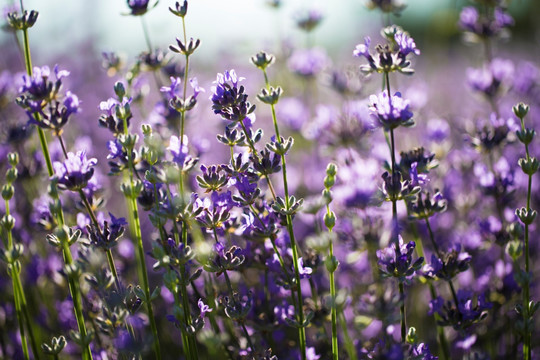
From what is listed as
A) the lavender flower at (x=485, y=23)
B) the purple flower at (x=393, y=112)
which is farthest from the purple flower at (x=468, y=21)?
the purple flower at (x=393, y=112)

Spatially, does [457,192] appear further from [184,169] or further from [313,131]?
[184,169]

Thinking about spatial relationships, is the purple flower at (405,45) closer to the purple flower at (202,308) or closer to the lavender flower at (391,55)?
the lavender flower at (391,55)

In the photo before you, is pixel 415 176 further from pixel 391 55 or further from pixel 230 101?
pixel 230 101

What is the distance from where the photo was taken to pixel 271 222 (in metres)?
1.54

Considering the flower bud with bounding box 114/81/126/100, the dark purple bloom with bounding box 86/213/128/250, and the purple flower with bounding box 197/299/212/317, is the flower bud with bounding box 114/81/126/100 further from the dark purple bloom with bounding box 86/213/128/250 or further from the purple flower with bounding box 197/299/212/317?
the purple flower with bounding box 197/299/212/317

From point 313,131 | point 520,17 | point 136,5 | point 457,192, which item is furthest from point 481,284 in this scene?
point 520,17

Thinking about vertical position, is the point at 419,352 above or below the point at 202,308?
below

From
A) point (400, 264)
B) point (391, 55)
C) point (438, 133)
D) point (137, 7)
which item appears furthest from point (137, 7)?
point (438, 133)

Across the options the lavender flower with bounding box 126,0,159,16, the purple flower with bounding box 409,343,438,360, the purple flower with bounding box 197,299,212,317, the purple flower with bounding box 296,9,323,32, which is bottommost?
the purple flower with bounding box 409,343,438,360

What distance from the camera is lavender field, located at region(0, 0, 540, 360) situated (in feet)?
4.74

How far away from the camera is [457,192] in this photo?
2.79m

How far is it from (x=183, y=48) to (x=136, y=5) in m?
0.38

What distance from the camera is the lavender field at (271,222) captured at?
4.74ft

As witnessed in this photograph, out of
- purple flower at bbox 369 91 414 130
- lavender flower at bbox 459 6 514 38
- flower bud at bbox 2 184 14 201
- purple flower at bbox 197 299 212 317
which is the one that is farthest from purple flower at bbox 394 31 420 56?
lavender flower at bbox 459 6 514 38
